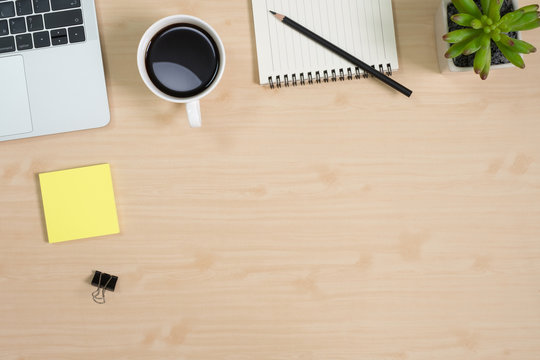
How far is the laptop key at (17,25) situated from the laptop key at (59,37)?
52 millimetres

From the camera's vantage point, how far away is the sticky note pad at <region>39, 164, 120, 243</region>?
0.75 m

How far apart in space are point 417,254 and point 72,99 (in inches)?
25.8

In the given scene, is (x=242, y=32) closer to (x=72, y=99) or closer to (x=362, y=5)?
(x=362, y=5)

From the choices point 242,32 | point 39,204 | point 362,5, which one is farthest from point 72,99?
point 362,5

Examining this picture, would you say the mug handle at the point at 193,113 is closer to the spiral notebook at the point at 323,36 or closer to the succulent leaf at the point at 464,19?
the spiral notebook at the point at 323,36

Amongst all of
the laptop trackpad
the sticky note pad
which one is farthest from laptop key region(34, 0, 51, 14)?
the sticky note pad

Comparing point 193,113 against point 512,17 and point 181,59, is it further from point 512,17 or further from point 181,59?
point 512,17

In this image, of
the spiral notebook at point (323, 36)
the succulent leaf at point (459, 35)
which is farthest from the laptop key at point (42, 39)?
the succulent leaf at point (459, 35)

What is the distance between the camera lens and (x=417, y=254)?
748 mm

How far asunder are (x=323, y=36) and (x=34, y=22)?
1.62 ft

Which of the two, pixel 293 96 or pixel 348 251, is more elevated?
pixel 293 96

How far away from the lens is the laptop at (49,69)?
731 millimetres

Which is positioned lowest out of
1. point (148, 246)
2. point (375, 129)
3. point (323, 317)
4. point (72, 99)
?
point (323, 317)

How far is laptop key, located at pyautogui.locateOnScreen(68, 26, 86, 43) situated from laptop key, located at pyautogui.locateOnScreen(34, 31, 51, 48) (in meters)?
0.04
